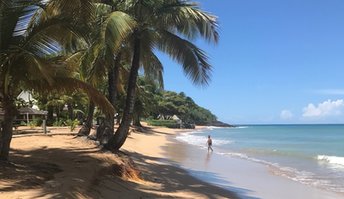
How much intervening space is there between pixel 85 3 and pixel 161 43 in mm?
5864

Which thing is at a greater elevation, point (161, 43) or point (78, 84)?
point (161, 43)

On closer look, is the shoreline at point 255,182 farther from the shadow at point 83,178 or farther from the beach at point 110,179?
the shadow at point 83,178

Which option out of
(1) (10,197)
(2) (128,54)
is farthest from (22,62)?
(2) (128,54)

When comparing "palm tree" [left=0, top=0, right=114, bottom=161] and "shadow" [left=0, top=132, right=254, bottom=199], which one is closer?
"shadow" [left=0, top=132, right=254, bottom=199]

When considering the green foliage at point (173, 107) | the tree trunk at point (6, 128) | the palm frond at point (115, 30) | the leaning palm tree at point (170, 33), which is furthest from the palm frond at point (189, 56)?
the green foliage at point (173, 107)

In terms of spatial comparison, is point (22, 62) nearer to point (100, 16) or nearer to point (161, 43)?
point (100, 16)

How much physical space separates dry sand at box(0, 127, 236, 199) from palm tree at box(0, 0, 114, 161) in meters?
1.31

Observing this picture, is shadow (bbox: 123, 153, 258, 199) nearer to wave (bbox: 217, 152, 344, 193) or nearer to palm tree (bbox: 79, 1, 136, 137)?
wave (bbox: 217, 152, 344, 193)

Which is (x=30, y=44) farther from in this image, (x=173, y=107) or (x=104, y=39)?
(x=173, y=107)

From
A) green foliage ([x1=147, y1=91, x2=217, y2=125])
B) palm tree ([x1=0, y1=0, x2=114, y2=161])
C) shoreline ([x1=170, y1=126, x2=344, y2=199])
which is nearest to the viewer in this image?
palm tree ([x1=0, y1=0, x2=114, y2=161])

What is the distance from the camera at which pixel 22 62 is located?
958 cm

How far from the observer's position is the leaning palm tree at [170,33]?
14.1m

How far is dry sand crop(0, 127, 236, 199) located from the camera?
813 centimetres

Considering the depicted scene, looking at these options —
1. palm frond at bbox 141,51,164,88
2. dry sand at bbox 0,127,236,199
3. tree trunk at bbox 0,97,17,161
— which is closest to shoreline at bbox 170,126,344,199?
dry sand at bbox 0,127,236,199
